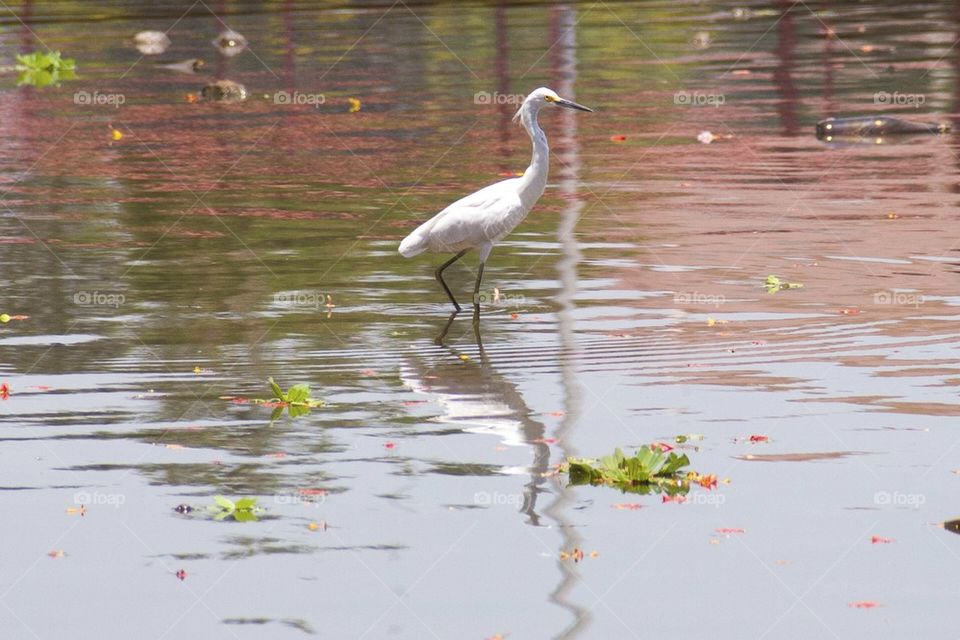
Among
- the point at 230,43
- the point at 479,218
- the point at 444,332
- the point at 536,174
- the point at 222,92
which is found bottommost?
the point at 444,332

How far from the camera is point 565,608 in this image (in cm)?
692

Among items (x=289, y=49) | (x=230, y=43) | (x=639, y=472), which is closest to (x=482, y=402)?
(x=639, y=472)

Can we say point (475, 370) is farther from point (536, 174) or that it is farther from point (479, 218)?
point (536, 174)

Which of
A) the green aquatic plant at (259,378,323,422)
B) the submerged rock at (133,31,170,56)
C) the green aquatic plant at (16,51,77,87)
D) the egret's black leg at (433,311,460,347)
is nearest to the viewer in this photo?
the green aquatic plant at (259,378,323,422)

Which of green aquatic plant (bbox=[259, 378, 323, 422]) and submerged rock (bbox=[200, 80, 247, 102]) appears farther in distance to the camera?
submerged rock (bbox=[200, 80, 247, 102])

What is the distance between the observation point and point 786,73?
2722 centimetres

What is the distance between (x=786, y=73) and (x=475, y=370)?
56.7 ft

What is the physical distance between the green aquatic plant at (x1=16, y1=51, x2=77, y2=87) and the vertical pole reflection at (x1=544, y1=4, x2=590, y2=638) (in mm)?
7922

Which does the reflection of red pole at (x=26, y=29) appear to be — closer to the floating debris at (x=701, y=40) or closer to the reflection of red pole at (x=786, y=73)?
the floating debris at (x=701, y=40)

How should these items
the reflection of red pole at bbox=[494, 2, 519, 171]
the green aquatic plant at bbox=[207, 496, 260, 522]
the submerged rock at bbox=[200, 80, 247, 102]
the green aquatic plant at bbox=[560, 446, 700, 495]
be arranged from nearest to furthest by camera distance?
1. the green aquatic plant at bbox=[207, 496, 260, 522]
2. the green aquatic plant at bbox=[560, 446, 700, 495]
3. the reflection of red pole at bbox=[494, 2, 519, 171]
4. the submerged rock at bbox=[200, 80, 247, 102]

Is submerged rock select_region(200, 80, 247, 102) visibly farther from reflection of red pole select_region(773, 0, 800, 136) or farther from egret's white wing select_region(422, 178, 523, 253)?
egret's white wing select_region(422, 178, 523, 253)

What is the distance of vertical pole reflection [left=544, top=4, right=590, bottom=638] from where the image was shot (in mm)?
7152

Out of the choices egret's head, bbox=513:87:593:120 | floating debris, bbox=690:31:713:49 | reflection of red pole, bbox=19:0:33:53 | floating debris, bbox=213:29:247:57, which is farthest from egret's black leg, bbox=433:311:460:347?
reflection of red pole, bbox=19:0:33:53

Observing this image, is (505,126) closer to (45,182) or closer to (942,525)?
(45,182)
